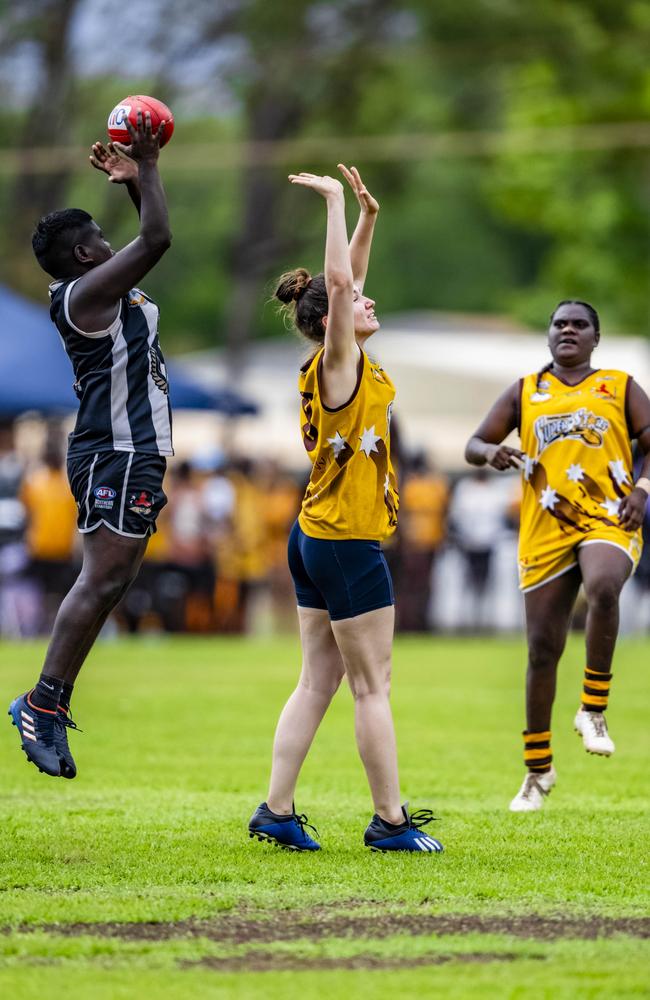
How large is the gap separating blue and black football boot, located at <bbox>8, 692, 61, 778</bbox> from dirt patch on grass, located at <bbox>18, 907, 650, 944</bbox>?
115 cm

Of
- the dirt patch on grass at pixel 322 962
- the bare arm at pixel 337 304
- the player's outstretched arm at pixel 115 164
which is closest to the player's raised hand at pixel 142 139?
the player's outstretched arm at pixel 115 164

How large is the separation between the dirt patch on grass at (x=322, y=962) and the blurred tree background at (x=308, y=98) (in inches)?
1070

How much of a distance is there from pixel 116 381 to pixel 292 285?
0.86m

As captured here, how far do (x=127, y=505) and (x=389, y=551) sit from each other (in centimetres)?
1257

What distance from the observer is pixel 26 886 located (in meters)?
6.48

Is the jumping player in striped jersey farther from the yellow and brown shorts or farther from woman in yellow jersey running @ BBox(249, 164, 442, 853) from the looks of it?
the yellow and brown shorts

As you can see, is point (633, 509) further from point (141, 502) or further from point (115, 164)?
point (115, 164)

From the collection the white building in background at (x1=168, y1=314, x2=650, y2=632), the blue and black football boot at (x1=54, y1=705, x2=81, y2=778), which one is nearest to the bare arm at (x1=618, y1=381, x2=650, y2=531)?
the blue and black football boot at (x1=54, y1=705, x2=81, y2=778)

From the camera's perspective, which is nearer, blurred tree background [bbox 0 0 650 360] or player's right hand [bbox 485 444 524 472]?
player's right hand [bbox 485 444 524 472]

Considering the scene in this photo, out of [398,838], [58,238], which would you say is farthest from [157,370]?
[398,838]

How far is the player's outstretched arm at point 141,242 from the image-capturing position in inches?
→ 277

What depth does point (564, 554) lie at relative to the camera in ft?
28.2

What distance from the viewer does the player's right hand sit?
840cm

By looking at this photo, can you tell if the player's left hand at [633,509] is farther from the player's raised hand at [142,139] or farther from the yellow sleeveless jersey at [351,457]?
the player's raised hand at [142,139]
